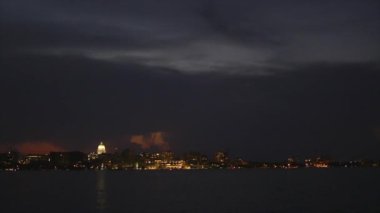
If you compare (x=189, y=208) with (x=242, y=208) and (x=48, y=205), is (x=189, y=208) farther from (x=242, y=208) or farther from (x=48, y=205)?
(x=48, y=205)

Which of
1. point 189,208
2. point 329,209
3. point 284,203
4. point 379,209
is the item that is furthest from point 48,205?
point 379,209

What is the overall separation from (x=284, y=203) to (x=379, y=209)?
17086 mm

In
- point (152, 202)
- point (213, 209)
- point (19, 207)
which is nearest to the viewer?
point (213, 209)

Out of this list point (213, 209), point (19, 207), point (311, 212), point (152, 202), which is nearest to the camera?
point (311, 212)

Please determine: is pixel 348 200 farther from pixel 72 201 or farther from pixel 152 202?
pixel 72 201

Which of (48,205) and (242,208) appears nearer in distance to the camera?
(242,208)

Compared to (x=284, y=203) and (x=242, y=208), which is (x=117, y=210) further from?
(x=284, y=203)

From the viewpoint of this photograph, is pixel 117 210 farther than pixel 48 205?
No

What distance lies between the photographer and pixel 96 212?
8462 cm

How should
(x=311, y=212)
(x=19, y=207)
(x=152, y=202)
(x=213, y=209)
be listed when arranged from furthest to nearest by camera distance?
1. (x=152, y=202)
2. (x=19, y=207)
3. (x=213, y=209)
4. (x=311, y=212)

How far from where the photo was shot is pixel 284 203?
9306cm

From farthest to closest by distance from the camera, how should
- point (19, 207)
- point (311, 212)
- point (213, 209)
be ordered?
point (19, 207)
point (213, 209)
point (311, 212)

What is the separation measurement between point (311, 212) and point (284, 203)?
1461 cm

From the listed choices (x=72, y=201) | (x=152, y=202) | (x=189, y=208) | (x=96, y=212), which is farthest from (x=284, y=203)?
(x=72, y=201)
